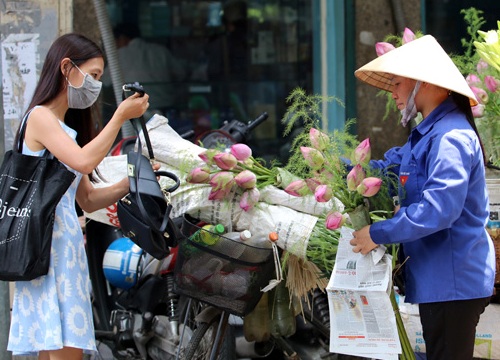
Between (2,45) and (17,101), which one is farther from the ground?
(2,45)

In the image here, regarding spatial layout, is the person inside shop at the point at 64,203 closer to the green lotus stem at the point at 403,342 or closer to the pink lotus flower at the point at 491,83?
the green lotus stem at the point at 403,342

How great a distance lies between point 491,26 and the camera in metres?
6.33

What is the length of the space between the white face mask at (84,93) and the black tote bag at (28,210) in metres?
0.21

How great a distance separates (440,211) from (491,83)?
1.06 metres

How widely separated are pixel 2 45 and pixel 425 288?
2.53 meters

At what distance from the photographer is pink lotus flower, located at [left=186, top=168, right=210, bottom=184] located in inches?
133

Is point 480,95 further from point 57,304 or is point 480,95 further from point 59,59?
point 57,304

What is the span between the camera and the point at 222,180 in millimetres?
3336

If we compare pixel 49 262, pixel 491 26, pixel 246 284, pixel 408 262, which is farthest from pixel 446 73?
pixel 491 26

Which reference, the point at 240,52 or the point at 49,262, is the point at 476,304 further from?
the point at 240,52

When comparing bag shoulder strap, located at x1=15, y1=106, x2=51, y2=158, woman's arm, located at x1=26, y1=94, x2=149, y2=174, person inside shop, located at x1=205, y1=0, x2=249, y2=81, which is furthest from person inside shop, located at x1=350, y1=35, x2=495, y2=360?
person inside shop, located at x1=205, y1=0, x2=249, y2=81

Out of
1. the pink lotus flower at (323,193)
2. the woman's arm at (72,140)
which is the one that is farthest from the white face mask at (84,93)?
the pink lotus flower at (323,193)

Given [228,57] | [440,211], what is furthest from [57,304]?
[228,57]

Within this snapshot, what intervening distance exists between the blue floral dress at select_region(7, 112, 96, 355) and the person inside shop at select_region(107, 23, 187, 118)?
3808 millimetres
